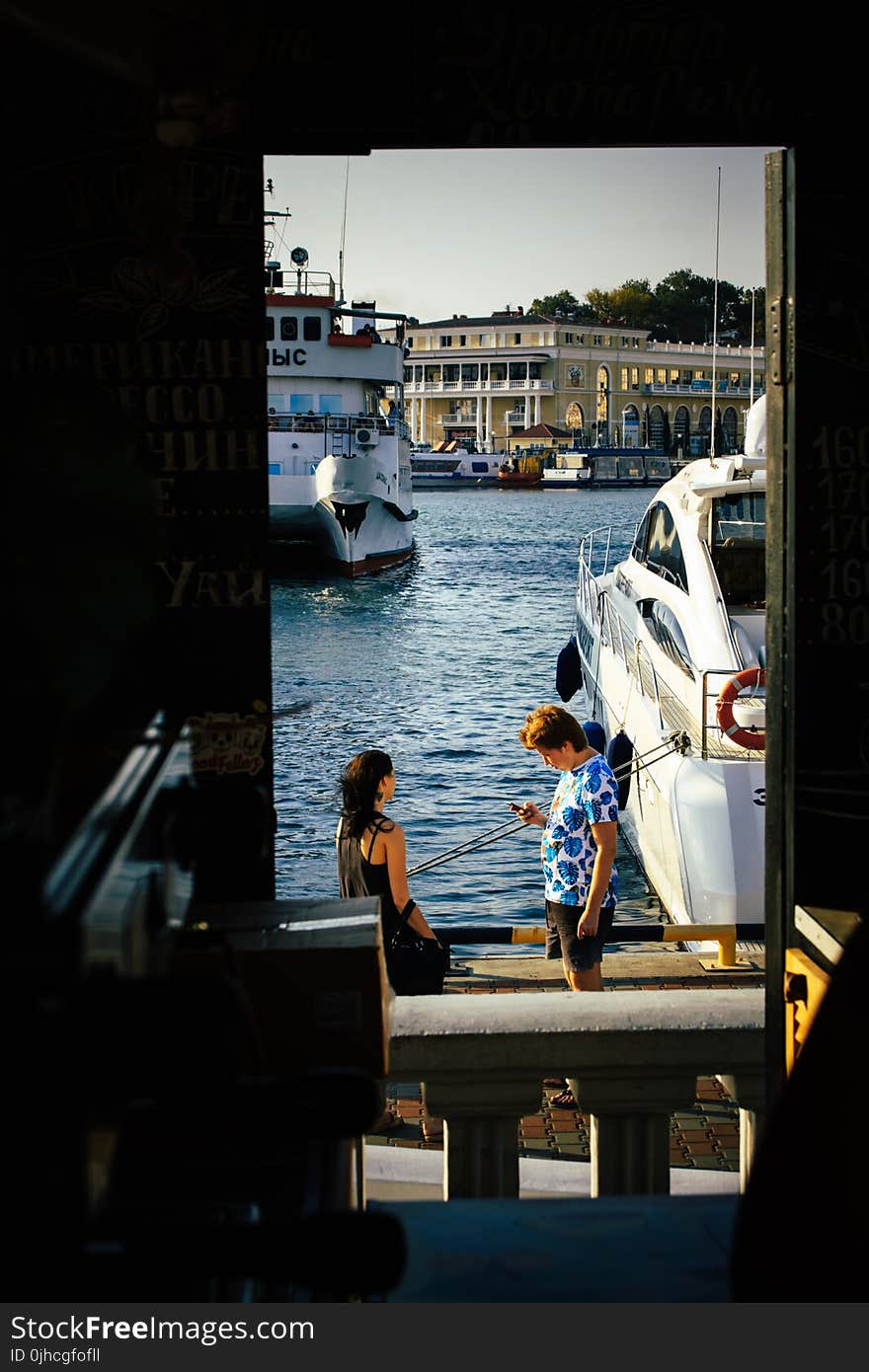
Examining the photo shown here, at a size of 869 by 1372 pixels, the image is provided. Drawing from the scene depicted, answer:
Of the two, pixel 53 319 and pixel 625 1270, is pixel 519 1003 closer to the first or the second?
pixel 625 1270

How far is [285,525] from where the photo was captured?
53.8 m

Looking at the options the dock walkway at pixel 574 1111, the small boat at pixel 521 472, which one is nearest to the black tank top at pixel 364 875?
the dock walkway at pixel 574 1111

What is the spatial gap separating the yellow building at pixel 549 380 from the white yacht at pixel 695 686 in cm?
13077

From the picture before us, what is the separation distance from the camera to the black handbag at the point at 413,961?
6.60 metres

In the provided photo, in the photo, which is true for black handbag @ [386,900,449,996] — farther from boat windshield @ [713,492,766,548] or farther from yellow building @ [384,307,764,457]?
yellow building @ [384,307,764,457]

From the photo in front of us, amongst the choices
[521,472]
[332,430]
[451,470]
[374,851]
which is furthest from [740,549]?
[451,470]

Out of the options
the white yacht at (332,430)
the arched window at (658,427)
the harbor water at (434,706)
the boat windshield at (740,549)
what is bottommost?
the harbor water at (434,706)

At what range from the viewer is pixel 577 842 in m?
7.49

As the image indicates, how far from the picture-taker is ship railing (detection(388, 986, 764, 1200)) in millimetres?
3559

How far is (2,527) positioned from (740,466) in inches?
563

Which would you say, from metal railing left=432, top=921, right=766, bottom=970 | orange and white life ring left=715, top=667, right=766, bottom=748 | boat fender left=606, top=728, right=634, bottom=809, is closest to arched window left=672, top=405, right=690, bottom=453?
boat fender left=606, top=728, right=634, bottom=809

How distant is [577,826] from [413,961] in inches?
49.8

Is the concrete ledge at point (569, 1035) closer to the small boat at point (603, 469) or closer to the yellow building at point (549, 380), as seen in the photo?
the small boat at point (603, 469)

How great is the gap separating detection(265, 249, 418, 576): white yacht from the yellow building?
90.3 m
